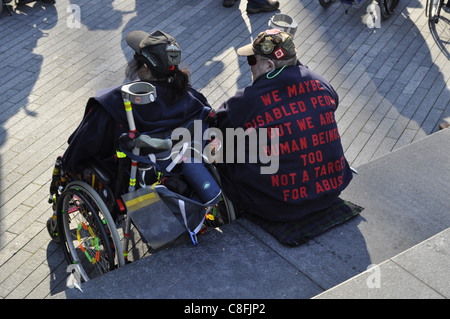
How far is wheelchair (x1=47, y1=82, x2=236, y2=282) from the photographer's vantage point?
113 inches

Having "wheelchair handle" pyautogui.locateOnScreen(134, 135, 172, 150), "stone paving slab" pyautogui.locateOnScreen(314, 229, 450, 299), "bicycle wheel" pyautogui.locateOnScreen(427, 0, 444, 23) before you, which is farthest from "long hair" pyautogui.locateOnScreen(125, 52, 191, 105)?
"bicycle wheel" pyautogui.locateOnScreen(427, 0, 444, 23)

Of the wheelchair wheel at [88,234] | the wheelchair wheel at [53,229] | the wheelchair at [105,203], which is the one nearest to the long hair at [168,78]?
the wheelchair at [105,203]

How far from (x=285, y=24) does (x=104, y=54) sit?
8.83 feet

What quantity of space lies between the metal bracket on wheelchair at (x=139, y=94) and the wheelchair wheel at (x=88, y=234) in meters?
0.66

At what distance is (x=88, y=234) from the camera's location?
3330 millimetres

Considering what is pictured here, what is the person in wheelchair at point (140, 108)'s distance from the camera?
2.93 m

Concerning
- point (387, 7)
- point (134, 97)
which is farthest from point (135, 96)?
point (387, 7)

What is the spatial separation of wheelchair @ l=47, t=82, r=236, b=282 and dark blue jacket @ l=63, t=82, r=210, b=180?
3.9 inches

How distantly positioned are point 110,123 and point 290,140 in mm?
1179

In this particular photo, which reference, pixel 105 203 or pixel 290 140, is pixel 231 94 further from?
pixel 105 203

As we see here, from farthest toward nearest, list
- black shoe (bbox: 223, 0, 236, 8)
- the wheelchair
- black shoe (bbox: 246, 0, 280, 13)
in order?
black shoe (bbox: 223, 0, 236, 8) → black shoe (bbox: 246, 0, 280, 13) → the wheelchair

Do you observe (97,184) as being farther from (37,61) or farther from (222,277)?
(37,61)

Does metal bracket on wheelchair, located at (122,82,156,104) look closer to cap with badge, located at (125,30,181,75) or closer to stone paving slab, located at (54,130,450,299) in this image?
cap with badge, located at (125,30,181,75)

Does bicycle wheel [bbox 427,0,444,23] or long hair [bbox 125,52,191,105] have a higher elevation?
long hair [bbox 125,52,191,105]
